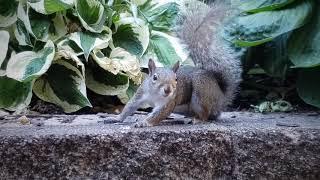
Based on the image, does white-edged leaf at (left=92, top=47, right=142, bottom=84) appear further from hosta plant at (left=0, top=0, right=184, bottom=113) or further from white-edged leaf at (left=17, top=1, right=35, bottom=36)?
white-edged leaf at (left=17, top=1, right=35, bottom=36)

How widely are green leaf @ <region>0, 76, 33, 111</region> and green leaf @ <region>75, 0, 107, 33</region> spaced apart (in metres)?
0.34

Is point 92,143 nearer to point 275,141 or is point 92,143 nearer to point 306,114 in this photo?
point 275,141

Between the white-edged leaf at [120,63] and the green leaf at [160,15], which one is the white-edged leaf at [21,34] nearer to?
the white-edged leaf at [120,63]

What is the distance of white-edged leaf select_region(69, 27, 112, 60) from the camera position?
86.4 inches

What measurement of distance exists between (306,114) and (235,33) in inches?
16.3

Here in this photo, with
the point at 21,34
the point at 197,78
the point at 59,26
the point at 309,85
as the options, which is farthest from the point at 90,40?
the point at 309,85

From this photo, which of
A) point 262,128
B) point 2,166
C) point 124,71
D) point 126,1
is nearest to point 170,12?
point 126,1

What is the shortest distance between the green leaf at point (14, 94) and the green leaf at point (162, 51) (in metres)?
0.55

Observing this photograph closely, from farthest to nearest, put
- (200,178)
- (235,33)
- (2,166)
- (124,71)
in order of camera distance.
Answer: (124,71), (235,33), (200,178), (2,166)

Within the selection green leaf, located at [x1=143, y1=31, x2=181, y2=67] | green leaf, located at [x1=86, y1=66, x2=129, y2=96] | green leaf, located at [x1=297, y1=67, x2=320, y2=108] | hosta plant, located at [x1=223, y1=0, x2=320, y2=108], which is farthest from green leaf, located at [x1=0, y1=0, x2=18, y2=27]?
green leaf, located at [x1=297, y1=67, x2=320, y2=108]

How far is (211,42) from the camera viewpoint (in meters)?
1.87

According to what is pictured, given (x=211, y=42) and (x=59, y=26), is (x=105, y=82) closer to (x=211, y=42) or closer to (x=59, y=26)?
(x=59, y=26)

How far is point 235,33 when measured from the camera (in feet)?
7.08

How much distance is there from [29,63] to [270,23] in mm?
902
